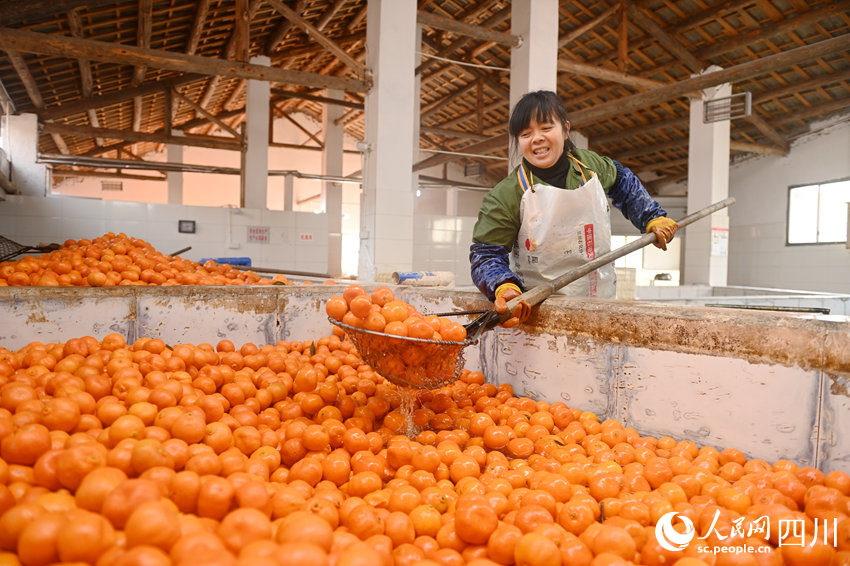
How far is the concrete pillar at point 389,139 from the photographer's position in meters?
6.76

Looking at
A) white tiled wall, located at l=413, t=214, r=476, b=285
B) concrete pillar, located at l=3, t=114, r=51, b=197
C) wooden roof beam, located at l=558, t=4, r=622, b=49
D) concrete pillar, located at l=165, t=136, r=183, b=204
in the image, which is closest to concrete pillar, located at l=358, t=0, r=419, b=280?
white tiled wall, located at l=413, t=214, r=476, b=285

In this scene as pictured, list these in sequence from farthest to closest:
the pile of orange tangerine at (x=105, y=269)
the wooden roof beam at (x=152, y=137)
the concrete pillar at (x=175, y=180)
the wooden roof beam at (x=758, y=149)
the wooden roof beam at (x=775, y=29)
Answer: the concrete pillar at (x=175, y=180), the wooden roof beam at (x=758, y=149), the wooden roof beam at (x=152, y=137), the wooden roof beam at (x=775, y=29), the pile of orange tangerine at (x=105, y=269)

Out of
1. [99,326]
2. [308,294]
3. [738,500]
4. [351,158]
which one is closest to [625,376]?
[738,500]

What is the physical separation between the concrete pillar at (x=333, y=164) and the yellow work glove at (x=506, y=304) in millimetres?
11254

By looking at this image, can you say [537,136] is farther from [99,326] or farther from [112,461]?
[99,326]

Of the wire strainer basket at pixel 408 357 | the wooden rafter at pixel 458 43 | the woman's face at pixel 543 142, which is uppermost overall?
the wooden rafter at pixel 458 43

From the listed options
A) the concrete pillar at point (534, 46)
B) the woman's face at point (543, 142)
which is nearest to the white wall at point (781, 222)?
the concrete pillar at point (534, 46)

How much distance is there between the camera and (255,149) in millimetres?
10422

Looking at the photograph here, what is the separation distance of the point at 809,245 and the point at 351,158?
1467 cm

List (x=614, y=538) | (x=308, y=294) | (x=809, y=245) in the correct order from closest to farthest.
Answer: (x=614, y=538)
(x=308, y=294)
(x=809, y=245)

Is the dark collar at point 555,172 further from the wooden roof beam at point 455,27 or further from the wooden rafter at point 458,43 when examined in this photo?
the wooden rafter at point 458,43

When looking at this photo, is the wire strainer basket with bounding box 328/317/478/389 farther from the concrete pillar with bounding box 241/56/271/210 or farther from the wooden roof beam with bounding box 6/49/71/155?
the concrete pillar with bounding box 241/56/271/210

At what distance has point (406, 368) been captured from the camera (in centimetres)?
198

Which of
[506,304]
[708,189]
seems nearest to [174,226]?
[506,304]
